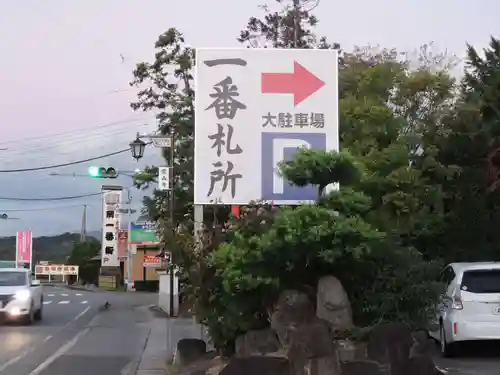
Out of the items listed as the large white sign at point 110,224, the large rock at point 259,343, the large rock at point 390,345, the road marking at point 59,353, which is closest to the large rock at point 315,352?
the large rock at point 390,345

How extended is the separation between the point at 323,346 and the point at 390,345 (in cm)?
82

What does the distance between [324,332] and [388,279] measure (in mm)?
1545

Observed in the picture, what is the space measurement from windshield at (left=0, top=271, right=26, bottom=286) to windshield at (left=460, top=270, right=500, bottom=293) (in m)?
13.5

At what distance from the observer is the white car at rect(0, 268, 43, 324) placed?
67.9 feet

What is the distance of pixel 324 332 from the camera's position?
25.7ft

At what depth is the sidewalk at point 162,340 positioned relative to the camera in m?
12.3

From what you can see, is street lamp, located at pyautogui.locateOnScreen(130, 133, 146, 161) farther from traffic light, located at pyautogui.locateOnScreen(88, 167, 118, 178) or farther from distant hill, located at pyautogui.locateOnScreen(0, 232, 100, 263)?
distant hill, located at pyautogui.locateOnScreen(0, 232, 100, 263)

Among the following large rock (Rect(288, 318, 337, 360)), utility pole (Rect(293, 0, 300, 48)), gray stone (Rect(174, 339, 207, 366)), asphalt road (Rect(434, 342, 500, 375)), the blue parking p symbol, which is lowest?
asphalt road (Rect(434, 342, 500, 375))

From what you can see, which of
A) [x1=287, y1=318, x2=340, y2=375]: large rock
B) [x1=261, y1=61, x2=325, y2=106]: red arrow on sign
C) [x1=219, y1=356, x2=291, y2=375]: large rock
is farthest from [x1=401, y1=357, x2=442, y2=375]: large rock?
[x1=261, y1=61, x2=325, y2=106]: red arrow on sign

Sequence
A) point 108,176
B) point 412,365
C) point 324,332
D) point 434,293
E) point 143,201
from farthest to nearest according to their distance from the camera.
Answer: point 143,201 → point 108,176 → point 434,293 → point 412,365 → point 324,332

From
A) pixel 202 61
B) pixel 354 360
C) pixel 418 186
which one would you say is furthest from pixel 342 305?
pixel 418 186

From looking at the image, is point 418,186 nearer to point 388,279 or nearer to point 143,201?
point 388,279

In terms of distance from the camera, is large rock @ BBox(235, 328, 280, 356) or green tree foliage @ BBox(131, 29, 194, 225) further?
green tree foliage @ BBox(131, 29, 194, 225)

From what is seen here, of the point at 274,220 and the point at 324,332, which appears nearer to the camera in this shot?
the point at 324,332
